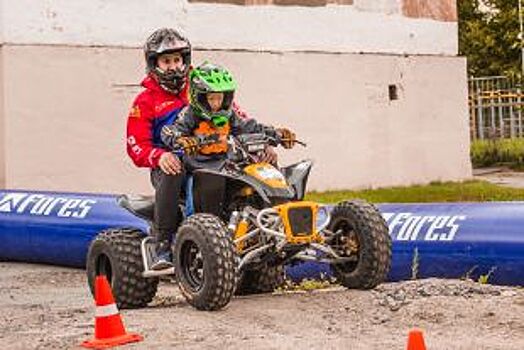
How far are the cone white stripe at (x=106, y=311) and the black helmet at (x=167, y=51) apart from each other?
226 centimetres

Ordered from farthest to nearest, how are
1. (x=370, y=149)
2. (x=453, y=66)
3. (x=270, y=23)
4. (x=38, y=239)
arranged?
(x=453, y=66), (x=370, y=149), (x=270, y=23), (x=38, y=239)

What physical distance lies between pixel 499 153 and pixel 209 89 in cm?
2129

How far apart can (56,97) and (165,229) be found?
30.3ft

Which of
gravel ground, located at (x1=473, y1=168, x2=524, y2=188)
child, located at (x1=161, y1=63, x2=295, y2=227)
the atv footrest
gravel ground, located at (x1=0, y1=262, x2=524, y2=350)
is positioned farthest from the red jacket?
gravel ground, located at (x1=473, y1=168, x2=524, y2=188)

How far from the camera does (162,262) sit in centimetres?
779

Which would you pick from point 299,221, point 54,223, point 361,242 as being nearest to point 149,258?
point 299,221

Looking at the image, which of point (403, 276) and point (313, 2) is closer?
point (403, 276)

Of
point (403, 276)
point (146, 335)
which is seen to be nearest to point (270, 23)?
point (403, 276)

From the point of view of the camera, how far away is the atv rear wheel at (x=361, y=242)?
7.57 metres

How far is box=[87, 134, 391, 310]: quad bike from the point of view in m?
7.14

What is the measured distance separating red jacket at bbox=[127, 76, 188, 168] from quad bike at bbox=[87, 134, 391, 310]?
1.44ft

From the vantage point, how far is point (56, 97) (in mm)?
16703

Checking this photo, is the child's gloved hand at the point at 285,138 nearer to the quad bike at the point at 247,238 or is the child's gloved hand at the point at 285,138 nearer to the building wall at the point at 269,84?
the quad bike at the point at 247,238

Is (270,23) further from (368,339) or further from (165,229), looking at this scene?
(368,339)
